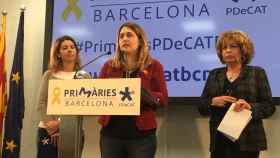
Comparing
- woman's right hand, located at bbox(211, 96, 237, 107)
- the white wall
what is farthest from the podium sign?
the white wall

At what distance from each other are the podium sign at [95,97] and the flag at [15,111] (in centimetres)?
205

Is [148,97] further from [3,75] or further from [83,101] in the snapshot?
[3,75]

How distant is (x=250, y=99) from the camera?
2.52 meters

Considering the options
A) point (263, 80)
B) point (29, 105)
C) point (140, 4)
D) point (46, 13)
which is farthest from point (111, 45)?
point (263, 80)

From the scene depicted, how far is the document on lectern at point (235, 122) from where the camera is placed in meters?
2.31

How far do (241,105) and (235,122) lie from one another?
10cm

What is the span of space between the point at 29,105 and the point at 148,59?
2.09 meters

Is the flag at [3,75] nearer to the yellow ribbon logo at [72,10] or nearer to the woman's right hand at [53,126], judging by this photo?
the yellow ribbon logo at [72,10]

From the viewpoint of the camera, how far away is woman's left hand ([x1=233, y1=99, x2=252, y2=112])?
7.63 ft

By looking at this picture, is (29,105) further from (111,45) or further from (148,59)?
(148,59)

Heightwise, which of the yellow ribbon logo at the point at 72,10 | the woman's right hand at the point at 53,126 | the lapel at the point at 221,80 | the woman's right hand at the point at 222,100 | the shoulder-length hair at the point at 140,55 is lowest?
the woman's right hand at the point at 53,126

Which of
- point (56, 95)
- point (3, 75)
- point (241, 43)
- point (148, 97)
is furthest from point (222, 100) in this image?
point (3, 75)

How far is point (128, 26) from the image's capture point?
2.66m

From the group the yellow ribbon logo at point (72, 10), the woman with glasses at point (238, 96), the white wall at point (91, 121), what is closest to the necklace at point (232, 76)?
the woman with glasses at point (238, 96)
